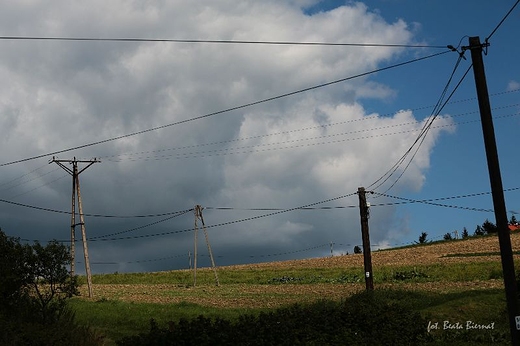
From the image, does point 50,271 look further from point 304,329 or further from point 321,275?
point 321,275

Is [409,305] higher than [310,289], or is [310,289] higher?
[310,289]

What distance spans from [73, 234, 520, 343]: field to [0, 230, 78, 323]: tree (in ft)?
8.36

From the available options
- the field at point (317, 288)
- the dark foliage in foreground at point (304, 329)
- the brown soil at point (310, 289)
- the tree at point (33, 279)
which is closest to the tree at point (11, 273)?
the tree at point (33, 279)

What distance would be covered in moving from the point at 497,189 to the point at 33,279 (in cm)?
2057

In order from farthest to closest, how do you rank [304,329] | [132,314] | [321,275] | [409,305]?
[321,275], [132,314], [409,305], [304,329]

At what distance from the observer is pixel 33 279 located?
2770 centimetres

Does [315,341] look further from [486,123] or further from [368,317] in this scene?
[486,123]

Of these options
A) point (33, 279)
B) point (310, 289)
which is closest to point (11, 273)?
point (33, 279)

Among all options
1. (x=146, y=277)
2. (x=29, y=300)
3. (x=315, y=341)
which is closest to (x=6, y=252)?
(x=29, y=300)

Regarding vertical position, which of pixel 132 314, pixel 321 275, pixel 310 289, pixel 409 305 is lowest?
pixel 409 305

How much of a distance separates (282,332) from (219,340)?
2.34 m

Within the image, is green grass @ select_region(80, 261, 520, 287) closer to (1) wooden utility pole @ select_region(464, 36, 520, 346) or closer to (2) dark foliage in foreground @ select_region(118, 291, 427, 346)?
(2) dark foliage in foreground @ select_region(118, 291, 427, 346)

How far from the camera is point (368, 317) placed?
24.9 metres

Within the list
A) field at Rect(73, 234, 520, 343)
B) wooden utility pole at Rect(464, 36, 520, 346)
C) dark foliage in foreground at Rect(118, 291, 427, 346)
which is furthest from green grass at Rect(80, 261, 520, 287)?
wooden utility pole at Rect(464, 36, 520, 346)
